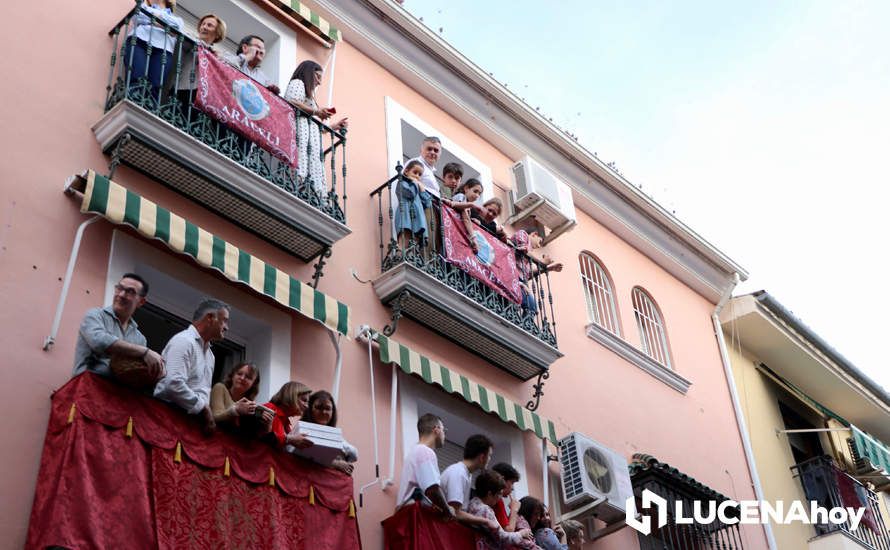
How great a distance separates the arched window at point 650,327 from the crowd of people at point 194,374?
7645 mm

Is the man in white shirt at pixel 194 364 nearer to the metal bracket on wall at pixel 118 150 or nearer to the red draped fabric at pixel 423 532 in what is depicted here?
the metal bracket on wall at pixel 118 150

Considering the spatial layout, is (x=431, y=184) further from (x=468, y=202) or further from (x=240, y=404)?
(x=240, y=404)

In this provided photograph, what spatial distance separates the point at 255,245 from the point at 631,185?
291 inches

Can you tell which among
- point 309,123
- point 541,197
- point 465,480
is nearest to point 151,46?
point 309,123

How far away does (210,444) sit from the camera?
795 cm

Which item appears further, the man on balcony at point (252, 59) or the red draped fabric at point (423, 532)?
the man on balcony at point (252, 59)

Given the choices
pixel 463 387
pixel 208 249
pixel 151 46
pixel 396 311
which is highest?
pixel 151 46

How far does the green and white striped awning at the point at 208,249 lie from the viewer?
28.4 ft

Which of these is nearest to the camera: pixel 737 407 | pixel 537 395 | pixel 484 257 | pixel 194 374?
pixel 194 374

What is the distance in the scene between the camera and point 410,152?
13.8 meters

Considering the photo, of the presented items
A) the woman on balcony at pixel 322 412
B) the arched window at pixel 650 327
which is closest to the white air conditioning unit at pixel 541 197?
the arched window at pixel 650 327

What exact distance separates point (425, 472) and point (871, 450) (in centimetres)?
1155

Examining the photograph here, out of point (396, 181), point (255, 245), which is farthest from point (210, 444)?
point (396, 181)

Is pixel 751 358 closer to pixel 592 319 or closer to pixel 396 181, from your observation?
pixel 592 319
